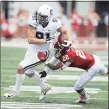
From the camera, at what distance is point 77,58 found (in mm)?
8812

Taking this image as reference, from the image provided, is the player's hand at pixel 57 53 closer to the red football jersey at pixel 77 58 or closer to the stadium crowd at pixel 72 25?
the red football jersey at pixel 77 58

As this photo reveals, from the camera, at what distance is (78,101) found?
9242mm

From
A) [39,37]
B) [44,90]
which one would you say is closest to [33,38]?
[39,37]

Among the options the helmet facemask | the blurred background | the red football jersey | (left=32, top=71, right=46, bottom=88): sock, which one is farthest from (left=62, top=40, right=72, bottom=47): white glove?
the blurred background

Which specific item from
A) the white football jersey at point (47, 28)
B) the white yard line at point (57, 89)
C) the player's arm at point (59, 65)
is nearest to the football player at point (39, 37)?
the white football jersey at point (47, 28)

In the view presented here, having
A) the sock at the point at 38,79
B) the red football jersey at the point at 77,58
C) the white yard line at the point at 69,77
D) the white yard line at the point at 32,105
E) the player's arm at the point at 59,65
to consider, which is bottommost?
the white yard line at the point at 32,105

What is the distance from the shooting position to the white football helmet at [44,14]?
28.6 feet

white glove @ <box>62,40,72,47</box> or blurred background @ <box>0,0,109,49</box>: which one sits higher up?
blurred background @ <box>0,0,109,49</box>

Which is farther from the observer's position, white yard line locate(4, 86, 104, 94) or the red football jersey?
white yard line locate(4, 86, 104, 94)

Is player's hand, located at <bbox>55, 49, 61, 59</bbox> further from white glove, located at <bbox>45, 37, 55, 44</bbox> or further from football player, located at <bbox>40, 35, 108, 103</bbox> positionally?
white glove, located at <bbox>45, 37, 55, 44</bbox>

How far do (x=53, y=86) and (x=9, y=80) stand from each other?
109 centimetres

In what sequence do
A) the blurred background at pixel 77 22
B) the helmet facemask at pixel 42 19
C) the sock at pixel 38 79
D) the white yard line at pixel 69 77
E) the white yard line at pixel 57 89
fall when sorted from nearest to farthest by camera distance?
the helmet facemask at pixel 42 19 < the sock at pixel 38 79 < the white yard line at pixel 57 89 < the white yard line at pixel 69 77 < the blurred background at pixel 77 22

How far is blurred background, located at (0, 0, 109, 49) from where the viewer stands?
25.4 m

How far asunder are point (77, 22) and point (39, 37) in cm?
1661
